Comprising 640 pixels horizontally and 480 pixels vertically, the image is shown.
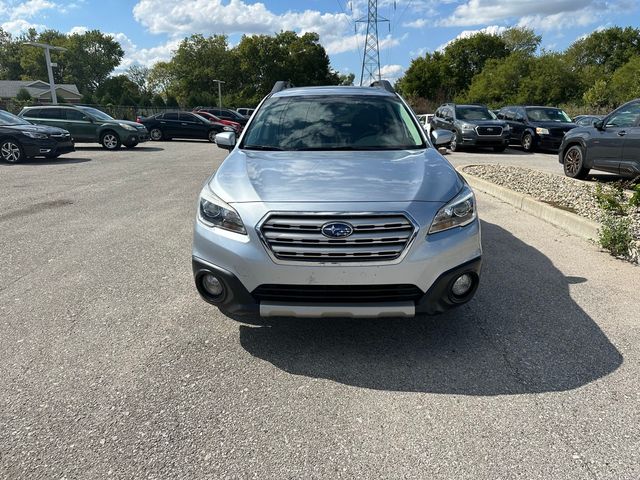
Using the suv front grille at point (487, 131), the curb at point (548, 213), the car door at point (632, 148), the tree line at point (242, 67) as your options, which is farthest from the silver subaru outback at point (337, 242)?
the tree line at point (242, 67)

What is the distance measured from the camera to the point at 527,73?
47.0 m

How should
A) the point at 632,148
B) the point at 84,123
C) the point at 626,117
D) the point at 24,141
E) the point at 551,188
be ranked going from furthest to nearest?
the point at 84,123, the point at 24,141, the point at 626,117, the point at 551,188, the point at 632,148

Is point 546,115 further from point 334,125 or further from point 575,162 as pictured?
point 334,125

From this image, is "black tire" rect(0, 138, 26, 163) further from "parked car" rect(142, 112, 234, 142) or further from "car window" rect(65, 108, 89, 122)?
"parked car" rect(142, 112, 234, 142)

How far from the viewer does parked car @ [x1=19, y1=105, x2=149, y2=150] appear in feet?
57.4

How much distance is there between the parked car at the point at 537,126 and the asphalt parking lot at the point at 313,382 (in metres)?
13.6

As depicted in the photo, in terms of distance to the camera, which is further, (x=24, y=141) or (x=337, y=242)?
(x=24, y=141)

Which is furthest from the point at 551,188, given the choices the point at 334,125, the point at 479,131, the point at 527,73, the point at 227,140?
the point at 527,73

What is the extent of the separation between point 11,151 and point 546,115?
59.9 feet

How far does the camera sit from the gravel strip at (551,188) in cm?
683

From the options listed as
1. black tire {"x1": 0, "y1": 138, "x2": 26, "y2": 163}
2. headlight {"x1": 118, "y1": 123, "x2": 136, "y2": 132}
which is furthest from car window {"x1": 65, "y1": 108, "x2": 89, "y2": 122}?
black tire {"x1": 0, "y1": 138, "x2": 26, "y2": 163}

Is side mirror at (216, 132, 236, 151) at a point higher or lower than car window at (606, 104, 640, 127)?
lower

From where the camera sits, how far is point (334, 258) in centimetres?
281

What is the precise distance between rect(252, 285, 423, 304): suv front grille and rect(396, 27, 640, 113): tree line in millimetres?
37209
